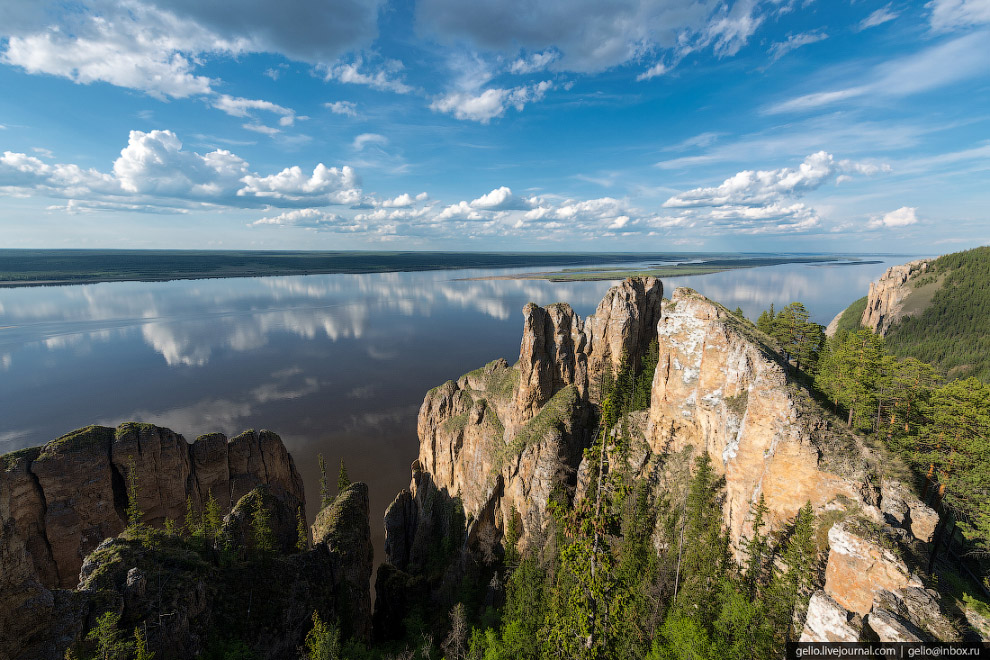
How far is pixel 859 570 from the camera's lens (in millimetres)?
16531

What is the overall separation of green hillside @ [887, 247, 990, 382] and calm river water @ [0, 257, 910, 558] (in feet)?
106

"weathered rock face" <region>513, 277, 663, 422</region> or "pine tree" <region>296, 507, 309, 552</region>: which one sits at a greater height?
"weathered rock face" <region>513, 277, 663, 422</region>

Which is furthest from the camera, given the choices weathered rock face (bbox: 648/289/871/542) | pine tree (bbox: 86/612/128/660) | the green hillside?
the green hillside

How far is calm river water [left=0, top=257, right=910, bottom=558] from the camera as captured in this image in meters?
65.4

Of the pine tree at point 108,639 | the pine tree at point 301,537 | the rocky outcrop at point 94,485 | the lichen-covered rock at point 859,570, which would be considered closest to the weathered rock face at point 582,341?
the pine tree at point 301,537

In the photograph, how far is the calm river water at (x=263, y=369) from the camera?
6538 centimetres

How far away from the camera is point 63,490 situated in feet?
88.1

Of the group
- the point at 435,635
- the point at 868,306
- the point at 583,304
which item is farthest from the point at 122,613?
the point at 868,306

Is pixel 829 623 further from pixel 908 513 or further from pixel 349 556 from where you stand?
pixel 349 556

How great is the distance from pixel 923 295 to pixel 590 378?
15007 cm

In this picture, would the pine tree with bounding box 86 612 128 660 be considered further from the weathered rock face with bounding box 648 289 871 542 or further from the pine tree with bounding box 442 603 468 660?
the weathered rock face with bounding box 648 289 871 542

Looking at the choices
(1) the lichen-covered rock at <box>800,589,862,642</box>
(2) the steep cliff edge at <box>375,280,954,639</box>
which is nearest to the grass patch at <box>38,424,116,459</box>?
(2) the steep cliff edge at <box>375,280,954,639</box>

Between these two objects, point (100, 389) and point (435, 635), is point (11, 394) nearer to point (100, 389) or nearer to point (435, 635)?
point (100, 389)

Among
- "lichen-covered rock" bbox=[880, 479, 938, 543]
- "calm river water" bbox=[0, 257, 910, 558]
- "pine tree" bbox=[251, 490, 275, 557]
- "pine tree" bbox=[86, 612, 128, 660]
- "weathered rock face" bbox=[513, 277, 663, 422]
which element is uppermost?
"weathered rock face" bbox=[513, 277, 663, 422]
